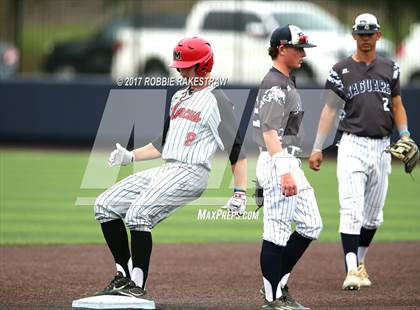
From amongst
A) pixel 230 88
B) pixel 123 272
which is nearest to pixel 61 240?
pixel 123 272

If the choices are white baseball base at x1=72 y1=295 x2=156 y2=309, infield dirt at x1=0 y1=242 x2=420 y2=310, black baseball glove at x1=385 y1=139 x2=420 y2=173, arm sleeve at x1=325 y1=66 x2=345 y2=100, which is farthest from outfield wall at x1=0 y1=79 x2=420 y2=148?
white baseball base at x1=72 y1=295 x2=156 y2=309

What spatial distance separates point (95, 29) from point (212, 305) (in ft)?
74.1

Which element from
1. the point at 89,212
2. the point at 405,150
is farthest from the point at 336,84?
the point at 89,212

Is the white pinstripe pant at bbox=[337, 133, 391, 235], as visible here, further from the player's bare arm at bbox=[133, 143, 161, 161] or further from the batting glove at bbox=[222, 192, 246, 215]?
the player's bare arm at bbox=[133, 143, 161, 161]

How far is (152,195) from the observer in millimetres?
7621

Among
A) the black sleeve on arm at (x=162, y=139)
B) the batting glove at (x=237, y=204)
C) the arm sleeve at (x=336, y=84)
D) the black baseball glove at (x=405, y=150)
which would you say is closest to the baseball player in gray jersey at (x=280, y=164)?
the batting glove at (x=237, y=204)

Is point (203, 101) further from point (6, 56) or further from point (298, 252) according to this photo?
point (6, 56)

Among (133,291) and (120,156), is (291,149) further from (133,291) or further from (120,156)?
(133,291)

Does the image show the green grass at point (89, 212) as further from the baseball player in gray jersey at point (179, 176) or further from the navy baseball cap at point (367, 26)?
the baseball player in gray jersey at point (179, 176)

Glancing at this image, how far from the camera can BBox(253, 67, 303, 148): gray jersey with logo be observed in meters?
7.51

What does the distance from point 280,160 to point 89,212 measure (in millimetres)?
7732

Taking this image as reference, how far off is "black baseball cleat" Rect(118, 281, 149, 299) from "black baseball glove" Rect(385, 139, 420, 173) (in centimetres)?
280

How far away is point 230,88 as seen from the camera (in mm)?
21828

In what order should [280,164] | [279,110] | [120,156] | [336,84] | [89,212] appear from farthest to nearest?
[89,212] < [336,84] < [120,156] < [279,110] < [280,164]
